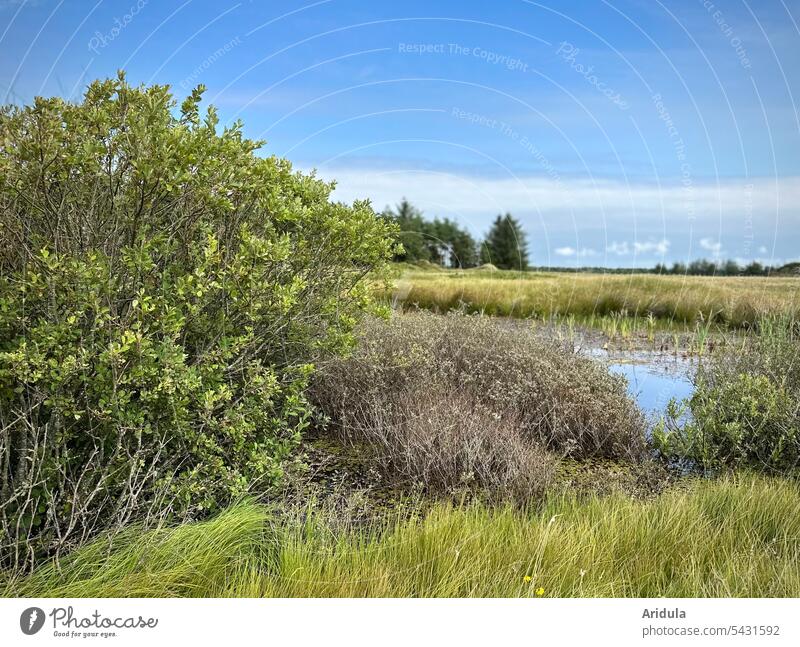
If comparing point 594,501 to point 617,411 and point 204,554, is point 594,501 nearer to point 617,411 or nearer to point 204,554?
point 617,411

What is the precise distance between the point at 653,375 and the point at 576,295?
222 inches

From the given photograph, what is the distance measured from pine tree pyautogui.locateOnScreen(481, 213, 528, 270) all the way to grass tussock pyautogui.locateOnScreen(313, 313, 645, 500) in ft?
42.4

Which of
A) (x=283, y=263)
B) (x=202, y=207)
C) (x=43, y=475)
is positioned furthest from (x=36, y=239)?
(x=283, y=263)

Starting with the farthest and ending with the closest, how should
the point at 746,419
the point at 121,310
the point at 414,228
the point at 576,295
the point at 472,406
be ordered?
the point at 414,228 < the point at 576,295 < the point at 472,406 < the point at 746,419 < the point at 121,310

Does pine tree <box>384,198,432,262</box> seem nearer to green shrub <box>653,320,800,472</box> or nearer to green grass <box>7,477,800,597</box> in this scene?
green shrub <box>653,320,800,472</box>

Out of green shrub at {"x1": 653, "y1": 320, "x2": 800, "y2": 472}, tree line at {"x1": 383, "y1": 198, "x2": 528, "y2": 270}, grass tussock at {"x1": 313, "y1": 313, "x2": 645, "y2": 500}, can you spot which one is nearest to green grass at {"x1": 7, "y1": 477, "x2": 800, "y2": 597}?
grass tussock at {"x1": 313, "y1": 313, "x2": 645, "y2": 500}

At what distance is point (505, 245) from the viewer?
22.1m

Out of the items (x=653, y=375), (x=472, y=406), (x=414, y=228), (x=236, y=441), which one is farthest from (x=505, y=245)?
(x=236, y=441)

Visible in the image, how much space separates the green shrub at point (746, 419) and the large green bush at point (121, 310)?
337 centimetres

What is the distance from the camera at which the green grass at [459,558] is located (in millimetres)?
3199

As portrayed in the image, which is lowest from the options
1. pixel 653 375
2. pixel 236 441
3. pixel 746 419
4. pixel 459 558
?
pixel 459 558

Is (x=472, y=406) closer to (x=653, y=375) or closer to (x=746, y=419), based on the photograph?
(x=746, y=419)

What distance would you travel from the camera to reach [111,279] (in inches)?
137

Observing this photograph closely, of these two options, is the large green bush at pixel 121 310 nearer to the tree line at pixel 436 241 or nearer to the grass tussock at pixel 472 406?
the grass tussock at pixel 472 406
